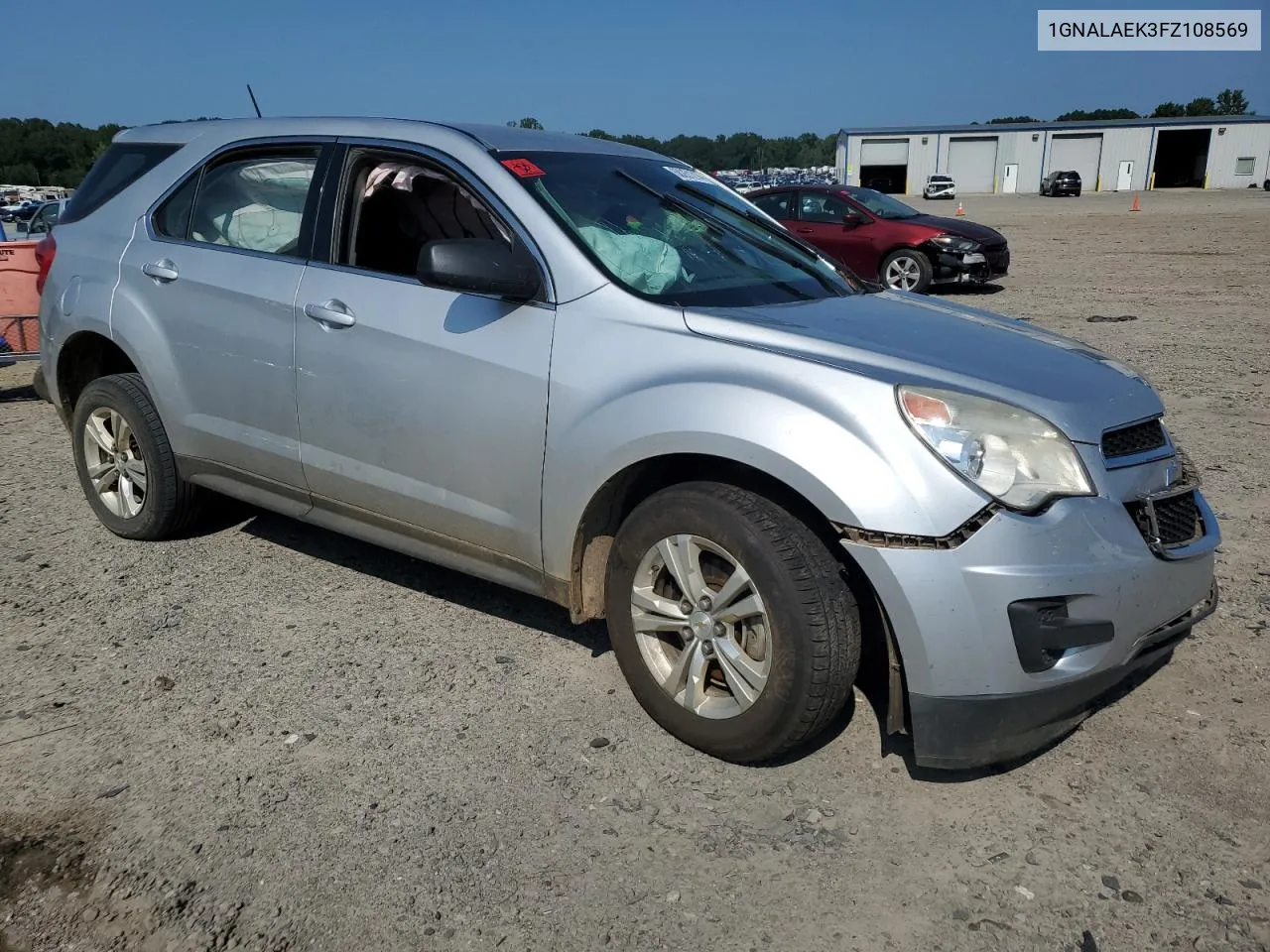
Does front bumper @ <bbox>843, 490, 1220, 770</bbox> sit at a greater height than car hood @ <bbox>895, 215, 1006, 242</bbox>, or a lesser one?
lesser

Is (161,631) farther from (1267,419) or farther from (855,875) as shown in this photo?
(1267,419)

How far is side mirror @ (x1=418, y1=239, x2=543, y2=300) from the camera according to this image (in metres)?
3.17

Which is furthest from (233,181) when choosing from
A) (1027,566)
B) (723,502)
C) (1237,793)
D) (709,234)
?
(1237,793)

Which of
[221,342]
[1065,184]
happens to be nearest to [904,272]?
[221,342]

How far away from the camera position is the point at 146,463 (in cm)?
451

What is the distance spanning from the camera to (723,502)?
2863mm

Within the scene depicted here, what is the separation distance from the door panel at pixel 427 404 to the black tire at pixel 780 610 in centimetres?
52

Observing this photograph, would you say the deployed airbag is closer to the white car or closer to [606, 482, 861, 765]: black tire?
[606, 482, 861, 765]: black tire

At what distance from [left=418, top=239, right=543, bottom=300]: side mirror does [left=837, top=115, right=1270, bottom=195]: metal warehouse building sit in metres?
75.8

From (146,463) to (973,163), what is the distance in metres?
78.3

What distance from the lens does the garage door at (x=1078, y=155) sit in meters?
72.8

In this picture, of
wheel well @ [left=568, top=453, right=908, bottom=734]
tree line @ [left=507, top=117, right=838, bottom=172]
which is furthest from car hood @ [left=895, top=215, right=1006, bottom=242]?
tree line @ [left=507, top=117, right=838, bottom=172]

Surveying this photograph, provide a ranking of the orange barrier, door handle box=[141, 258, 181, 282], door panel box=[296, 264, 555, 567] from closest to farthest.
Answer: door panel box=[296, 264, 555, 567]
door handle box=[141, 258, 181, 282]
the orange barrier

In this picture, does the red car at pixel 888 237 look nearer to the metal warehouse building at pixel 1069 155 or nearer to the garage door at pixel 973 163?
the metal warehouse building at pixel 1069 155
